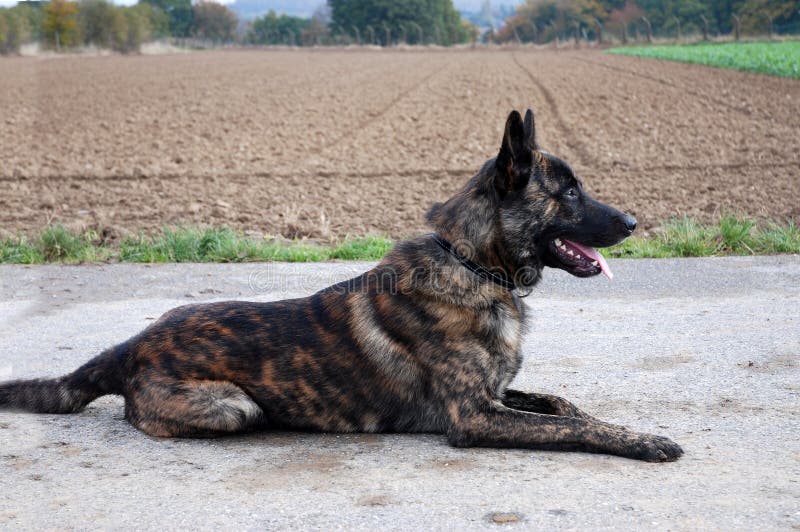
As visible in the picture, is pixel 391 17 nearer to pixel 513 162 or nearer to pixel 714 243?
pixel 714 243

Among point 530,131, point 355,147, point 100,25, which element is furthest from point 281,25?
point 530,131

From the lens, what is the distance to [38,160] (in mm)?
17688

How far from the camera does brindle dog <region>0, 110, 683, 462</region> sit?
4512mm

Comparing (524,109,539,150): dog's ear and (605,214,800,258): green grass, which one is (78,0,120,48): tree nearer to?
(605,214,800,258): green grass

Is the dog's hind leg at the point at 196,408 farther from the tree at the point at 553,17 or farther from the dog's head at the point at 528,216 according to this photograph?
the tree at the point at 553,17

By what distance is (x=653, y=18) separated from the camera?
10000 centimetres

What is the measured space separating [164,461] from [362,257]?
5.06 meters

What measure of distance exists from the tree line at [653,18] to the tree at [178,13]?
49.2 metres

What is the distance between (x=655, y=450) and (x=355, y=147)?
16261mm

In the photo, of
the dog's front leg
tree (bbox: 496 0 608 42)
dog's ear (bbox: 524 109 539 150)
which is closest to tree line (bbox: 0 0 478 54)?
tree (bbox: 496 0 608 42)

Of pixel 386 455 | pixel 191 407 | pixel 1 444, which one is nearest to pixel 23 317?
pixel 1 444

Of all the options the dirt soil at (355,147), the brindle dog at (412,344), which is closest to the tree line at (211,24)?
the dirt soil at (355,147)

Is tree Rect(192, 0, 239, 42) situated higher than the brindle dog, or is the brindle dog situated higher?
tree Rect(192, 0, 239, 42)

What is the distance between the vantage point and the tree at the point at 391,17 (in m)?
129
